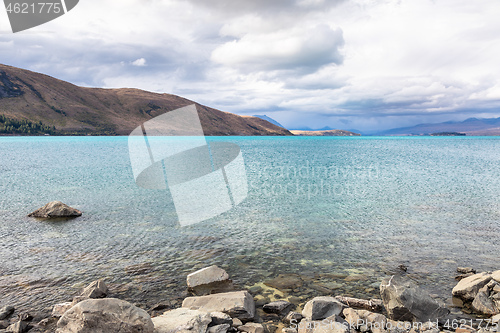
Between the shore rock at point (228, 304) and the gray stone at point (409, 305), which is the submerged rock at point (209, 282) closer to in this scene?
the shore rock at point (228, 304)

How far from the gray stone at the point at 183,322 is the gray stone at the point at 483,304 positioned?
9.11m

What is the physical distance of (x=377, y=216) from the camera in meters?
23.5

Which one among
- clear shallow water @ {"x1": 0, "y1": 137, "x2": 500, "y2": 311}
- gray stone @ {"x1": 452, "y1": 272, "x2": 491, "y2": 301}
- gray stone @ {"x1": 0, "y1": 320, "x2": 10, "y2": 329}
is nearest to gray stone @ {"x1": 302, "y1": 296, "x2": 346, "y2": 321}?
clear shallow water @ {"x1": 0, "y1": 137, "x2": 500, "y2": 311}

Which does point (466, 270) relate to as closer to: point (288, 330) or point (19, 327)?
point (288, 330)

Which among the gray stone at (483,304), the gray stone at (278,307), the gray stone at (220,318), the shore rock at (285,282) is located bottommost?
the gray stone at (483,304)

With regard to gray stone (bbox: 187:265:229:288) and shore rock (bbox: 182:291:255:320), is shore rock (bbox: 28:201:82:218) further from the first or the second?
shore rock (bbox: 182:291:255:320)

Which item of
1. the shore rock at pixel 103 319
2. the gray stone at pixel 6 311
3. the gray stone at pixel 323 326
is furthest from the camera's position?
the gray stone at pixel 6 311

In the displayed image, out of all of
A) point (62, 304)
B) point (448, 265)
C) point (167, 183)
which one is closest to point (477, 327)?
point (448, 265)

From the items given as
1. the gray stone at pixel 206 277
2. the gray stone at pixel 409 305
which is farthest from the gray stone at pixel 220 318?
the gray stone at pixel 409 305

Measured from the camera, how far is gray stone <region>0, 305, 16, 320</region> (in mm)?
9741

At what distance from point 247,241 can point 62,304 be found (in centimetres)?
988

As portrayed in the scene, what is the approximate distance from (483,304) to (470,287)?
79cm

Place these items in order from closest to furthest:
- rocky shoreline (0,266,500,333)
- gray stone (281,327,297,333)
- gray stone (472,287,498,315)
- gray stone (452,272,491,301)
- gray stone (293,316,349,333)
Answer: rocky shoreline (0,266,500,333), gray stone (293,316,349,333), gray stone (281,327,297,333), gray stone (472,287,498,315), gray stone (452,272,491,301)

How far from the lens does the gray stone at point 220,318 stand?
8.83 meters
